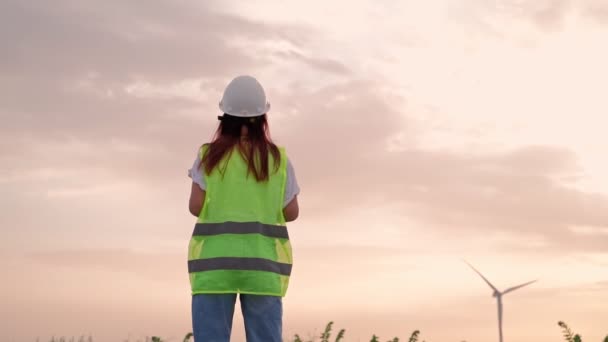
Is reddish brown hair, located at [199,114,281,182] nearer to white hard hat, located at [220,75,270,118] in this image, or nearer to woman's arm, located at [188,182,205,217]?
white hard hat, located at [220,75,270,118]

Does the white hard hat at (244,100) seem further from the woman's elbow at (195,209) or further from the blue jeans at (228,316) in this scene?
the blue jeans at (228,316)

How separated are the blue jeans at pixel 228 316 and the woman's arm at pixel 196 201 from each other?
0.81 m

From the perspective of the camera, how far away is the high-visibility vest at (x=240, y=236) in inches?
372

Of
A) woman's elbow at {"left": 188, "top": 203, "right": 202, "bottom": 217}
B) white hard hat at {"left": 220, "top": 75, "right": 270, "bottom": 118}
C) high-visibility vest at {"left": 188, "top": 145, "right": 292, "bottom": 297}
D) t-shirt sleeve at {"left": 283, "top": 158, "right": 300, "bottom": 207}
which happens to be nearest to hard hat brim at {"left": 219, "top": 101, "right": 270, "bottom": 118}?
white hard hat at {"left": 220, "top": 75, "right": 270, "bottom": 118}

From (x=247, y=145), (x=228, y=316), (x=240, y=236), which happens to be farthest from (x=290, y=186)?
(x=228, y=316)

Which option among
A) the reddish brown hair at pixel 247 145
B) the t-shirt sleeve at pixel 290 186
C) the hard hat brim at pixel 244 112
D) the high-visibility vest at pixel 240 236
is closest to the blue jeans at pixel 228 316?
the high-visibility vest at pixel 240 236

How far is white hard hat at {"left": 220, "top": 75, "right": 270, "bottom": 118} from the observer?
978cm

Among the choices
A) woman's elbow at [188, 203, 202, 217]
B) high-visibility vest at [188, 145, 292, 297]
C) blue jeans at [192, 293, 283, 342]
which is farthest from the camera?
woman's elbow at [188, 203, 202, 217]

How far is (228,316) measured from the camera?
9.62 meters

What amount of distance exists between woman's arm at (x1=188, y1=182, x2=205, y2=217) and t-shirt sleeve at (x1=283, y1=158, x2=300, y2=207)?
80 centimetres

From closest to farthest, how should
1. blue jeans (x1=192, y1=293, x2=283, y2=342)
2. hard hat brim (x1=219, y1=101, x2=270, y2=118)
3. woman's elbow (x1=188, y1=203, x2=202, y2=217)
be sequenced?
blue jeans (x1=192, y1=293, x2=283, y2=342) < woman's elbow (x1=188, y1=203, x2=202, y2=217) < hard hat brim (x1=219, y1=101, x2=270, y2=118)

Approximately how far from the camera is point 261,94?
32.4 ft

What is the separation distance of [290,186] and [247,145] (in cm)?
58

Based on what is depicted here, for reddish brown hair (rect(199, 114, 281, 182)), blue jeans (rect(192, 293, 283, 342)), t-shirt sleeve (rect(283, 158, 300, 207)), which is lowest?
blue jeans (rect(192, 293, 283, 342))
